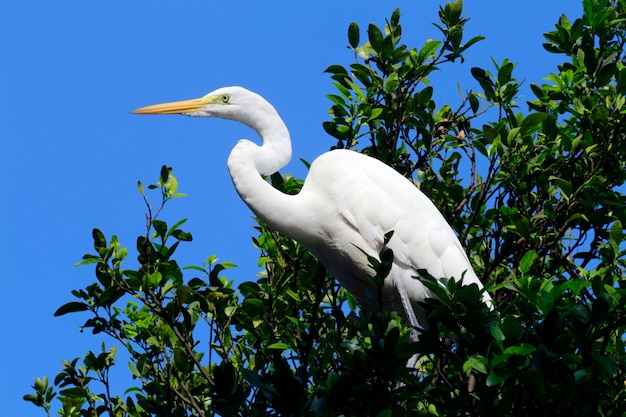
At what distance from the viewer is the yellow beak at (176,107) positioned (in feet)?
19.5

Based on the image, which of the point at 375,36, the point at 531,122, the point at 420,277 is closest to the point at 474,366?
the point at 420,277

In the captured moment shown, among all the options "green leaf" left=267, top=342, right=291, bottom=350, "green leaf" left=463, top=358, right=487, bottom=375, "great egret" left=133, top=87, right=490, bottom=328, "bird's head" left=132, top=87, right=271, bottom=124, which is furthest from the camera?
"bird's head" left=132, top=87, right=271, bottom=124

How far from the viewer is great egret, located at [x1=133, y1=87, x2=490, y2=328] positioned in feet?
17.0

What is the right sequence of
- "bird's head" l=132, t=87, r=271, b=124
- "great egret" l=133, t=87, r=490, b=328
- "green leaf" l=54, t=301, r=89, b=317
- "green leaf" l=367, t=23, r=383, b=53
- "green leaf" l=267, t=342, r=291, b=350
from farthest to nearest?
"bird's head" l=132, t=87, r=271, b=124 → "green leaf" l=367, t=23, r=383, b=53 → "great egret" l=133, t=87, r=490, b=328 → "green leaf" l=54, t=301, r=89, b=317 → "green leaf" l=267, t=342, r=291, b=350

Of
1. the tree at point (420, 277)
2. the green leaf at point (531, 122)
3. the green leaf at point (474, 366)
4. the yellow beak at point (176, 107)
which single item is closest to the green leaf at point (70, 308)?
the tree at point (420, 277)

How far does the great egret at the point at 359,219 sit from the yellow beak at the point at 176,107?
0.65 meters

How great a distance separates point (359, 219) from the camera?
527 centimetres

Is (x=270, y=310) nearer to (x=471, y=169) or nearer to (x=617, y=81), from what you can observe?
(x=471, y=169)

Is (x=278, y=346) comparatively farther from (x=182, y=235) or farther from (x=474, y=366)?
(x=474, y=366)

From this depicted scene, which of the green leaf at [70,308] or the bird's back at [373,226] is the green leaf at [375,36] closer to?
the bird's back at [373,226]

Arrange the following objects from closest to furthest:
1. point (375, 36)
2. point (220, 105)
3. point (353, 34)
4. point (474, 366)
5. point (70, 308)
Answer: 1. point (474, 366)
2. point (70, 308)
3. point (375, 36)
4. point (353, 34)
5. point (220, 105)

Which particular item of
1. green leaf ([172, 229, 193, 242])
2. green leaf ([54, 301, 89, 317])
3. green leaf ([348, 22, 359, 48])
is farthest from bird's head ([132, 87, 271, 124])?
green leaf ([54, 301, 89, 317])

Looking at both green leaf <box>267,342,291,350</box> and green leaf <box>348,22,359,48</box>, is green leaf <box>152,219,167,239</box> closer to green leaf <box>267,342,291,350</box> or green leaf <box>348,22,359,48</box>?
green leaf <box>267,342,291,350</box>

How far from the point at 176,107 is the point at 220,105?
0.28 meters
